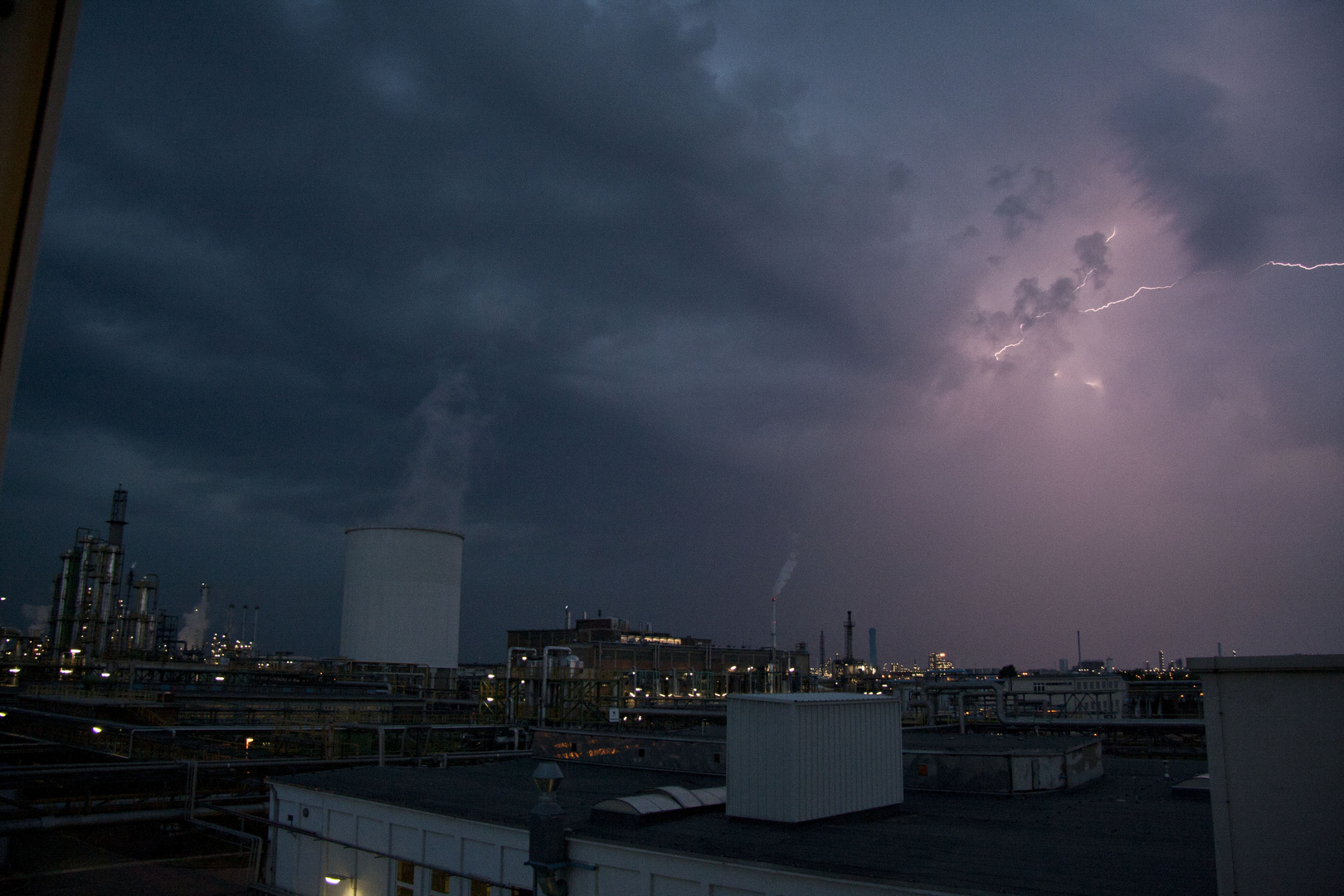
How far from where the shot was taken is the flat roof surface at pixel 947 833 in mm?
9922

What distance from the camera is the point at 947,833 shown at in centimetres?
1276

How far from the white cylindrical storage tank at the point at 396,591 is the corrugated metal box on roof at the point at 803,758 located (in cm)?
3129

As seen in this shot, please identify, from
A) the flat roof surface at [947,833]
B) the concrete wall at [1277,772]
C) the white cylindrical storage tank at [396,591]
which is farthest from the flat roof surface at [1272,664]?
the white cylindrical storage tank at [396,591]

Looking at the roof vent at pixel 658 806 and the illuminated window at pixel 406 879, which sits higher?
the roof vent at pixel 658 806

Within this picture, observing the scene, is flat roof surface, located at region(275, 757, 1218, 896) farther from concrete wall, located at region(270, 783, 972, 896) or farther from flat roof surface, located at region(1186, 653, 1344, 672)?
flat roof surface, located at region(1186, 653, 1344, 672)

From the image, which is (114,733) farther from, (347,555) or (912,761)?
(912,761)

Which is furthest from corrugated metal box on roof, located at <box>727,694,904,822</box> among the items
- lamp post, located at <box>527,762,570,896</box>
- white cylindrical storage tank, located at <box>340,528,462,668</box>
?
white cylindrical storage tank, located at <box>340,528,462,668</box>

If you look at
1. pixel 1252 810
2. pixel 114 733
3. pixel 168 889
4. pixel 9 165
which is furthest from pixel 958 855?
pixel 114 733

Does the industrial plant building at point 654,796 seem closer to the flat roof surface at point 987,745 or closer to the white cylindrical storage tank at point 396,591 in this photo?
the flat roof surface at point 987,745

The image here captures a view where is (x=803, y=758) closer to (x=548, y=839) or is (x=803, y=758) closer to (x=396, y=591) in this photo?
(x=548, y=839)

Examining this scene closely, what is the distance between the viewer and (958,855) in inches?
433

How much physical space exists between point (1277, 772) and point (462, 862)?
37.9 feet

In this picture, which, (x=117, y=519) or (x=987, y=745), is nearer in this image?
(x=987, y=745)

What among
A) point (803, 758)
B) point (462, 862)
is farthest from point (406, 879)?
point (803, 758)
